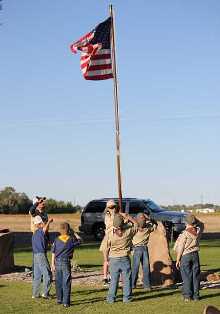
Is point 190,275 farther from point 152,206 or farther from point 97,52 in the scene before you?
point 152,206

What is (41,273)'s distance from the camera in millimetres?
14023

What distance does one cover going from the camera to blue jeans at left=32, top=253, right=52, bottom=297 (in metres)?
13.9

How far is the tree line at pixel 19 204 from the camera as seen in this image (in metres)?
68.7

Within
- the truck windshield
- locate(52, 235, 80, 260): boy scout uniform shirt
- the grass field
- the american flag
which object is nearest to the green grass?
locate(52, 235, 80, 260): boy scout uniform shirt

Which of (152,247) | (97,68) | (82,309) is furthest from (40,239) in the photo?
(97,68)

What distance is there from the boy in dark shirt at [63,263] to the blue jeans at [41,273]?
2.32 ft

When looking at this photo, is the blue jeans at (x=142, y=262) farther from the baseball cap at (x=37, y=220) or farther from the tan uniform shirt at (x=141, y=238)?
the baseball cap at (x=37, y=220)

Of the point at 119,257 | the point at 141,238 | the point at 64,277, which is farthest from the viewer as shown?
the point at 141,238

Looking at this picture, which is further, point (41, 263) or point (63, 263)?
point (41, 263)

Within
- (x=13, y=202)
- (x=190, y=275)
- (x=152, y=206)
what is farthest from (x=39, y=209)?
(x=13, y=202)

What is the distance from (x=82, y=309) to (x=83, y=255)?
13059 mm

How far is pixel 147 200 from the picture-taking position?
3525 centimetres

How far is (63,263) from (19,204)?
188 ft

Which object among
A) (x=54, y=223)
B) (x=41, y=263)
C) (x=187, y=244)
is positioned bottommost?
(x=54, y=223)
